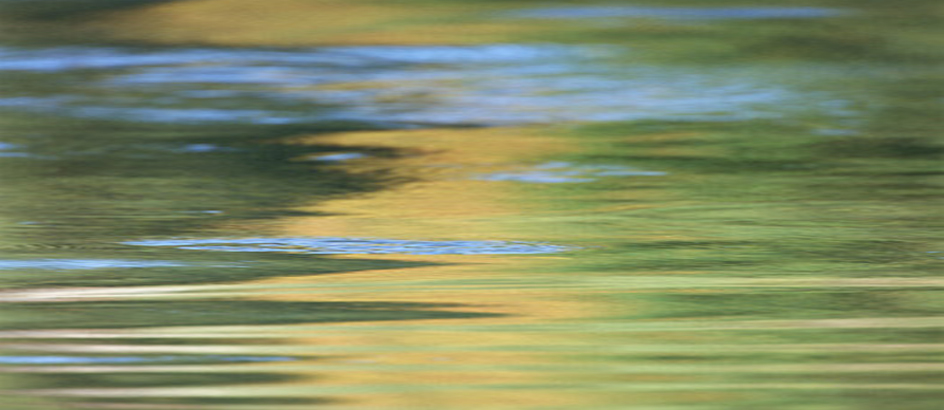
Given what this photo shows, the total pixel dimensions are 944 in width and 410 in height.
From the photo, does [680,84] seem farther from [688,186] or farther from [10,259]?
[10,259]

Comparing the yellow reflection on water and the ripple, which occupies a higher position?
the yellow reflection on water

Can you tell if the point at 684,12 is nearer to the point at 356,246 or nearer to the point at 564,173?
the point at 564,173

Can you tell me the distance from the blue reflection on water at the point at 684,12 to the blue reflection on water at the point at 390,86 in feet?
0.54

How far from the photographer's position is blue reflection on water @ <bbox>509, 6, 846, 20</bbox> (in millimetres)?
2322

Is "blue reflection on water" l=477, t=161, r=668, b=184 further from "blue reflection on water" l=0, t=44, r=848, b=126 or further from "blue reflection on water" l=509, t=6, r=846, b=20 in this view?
"blue reflection on water" l=509, t=6, r=846, b=20

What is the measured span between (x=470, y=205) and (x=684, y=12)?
1.05 meters

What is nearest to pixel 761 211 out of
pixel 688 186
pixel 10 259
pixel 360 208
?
pixel 688 186

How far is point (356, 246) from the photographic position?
4.18ft

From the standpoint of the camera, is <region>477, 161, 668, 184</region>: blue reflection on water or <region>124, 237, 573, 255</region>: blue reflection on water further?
<region>477, 161, 668, 184</region>: blue reflection on water

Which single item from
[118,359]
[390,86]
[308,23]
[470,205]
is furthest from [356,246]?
[308,23]

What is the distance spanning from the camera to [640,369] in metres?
0.91

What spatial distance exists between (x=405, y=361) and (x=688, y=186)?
26.2 inches

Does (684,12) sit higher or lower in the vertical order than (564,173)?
higher

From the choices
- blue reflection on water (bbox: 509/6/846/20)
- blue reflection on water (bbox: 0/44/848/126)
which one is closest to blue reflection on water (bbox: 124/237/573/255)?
blue reflection on water (bbox: 0/44/848/126)
